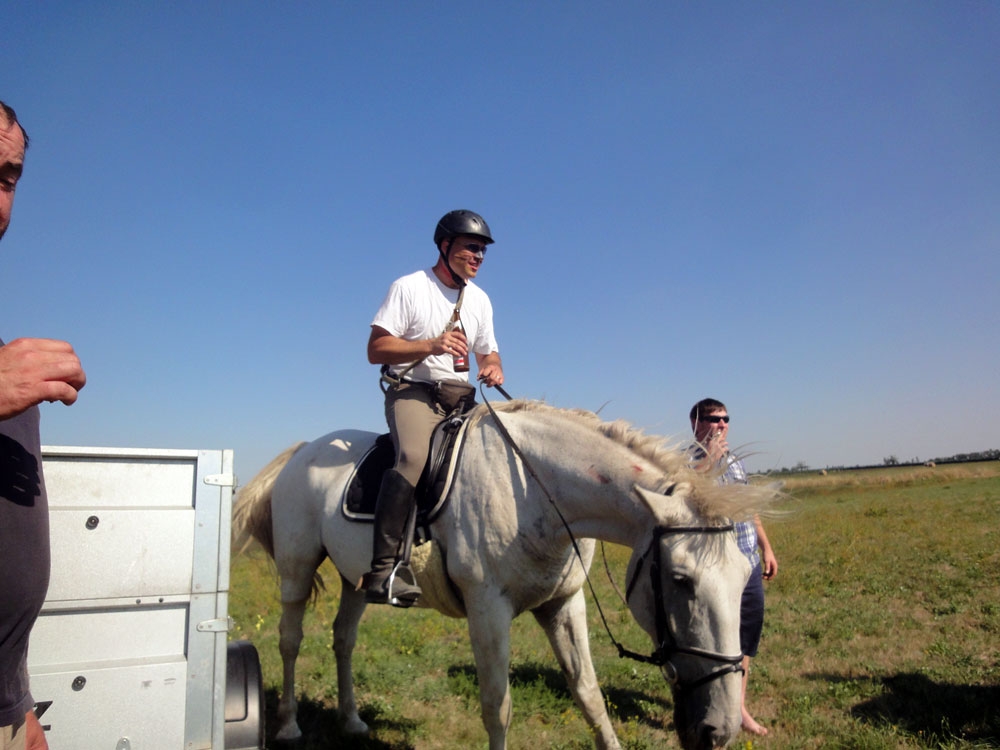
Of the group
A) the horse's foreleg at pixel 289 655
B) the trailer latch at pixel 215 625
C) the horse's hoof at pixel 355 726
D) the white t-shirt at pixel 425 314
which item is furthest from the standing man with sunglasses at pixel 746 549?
the horse's foreleg at pixel 289 655

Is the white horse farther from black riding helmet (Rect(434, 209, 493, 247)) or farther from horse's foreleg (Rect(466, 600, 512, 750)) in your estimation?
black riding helmet (Rect(434, 209, 493, 247))

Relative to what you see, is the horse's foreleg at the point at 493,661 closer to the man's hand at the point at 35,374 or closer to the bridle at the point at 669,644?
the bridle at the point at 669,644

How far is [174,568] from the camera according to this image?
2645 millimetres

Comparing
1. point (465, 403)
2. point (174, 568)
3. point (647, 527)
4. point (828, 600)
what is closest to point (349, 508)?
point (465, 403)

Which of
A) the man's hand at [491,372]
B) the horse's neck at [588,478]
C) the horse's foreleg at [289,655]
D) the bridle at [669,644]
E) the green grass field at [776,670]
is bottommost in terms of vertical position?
the green grass field at [776,670]

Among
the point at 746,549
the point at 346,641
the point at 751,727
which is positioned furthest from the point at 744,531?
the point at 346,641

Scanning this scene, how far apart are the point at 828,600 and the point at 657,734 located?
5.90 meters

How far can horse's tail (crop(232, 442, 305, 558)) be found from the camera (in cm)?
540

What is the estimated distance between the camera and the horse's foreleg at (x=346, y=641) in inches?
201

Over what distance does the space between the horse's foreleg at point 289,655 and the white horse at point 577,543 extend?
935 mm

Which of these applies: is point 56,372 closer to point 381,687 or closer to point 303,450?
point 303,450

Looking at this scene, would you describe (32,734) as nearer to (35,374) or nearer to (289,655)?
(35,374)

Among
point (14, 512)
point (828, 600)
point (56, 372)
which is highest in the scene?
point (56, 372)

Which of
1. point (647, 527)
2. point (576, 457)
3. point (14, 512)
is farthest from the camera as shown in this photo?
point (576, 457)
